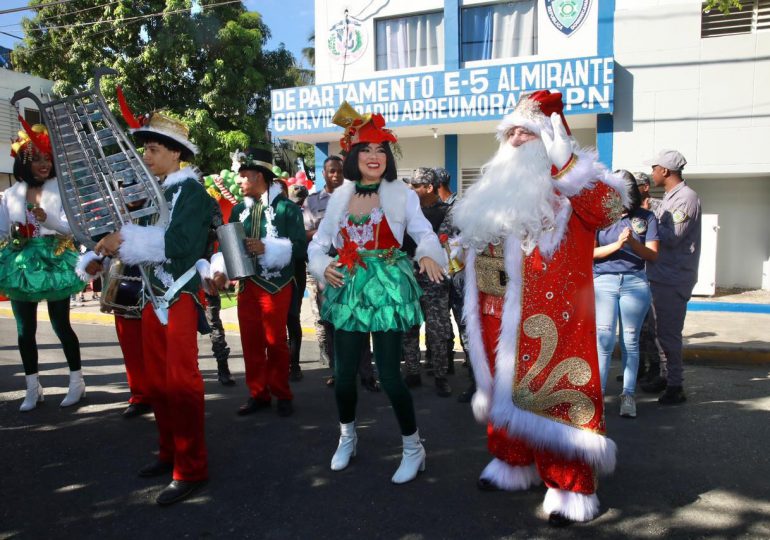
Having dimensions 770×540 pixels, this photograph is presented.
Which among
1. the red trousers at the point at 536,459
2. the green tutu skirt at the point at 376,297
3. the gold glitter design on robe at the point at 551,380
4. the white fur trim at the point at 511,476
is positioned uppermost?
the green tutu skirt at the point at 376,297

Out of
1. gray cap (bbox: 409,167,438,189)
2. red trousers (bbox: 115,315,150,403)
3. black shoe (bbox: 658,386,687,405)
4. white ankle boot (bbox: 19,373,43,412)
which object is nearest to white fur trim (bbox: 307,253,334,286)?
red trousers (bbox: 115,315,150,403)

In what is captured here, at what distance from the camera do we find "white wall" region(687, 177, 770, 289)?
1037 centimetres

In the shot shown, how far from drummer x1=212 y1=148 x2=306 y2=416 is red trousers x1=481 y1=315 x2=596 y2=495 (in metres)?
1.87

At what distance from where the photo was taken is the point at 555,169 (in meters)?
2.86

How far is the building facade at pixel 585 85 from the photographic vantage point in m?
9.68

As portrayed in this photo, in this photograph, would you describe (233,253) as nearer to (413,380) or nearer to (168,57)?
(413,380)

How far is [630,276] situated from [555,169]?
1.88 m

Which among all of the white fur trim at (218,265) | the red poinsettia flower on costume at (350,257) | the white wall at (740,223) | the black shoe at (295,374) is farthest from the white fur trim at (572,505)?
the white wall at (740,223)

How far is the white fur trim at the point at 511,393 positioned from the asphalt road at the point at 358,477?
0.38 meters

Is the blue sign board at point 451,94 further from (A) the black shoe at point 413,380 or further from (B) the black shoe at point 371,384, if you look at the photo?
(B) the black shoe at point 371,384

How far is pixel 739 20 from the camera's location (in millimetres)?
9734

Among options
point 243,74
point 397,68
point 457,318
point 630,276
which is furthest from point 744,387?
point 243,74

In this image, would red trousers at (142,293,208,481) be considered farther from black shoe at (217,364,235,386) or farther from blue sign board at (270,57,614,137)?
blue sign board at (270,57,614,137)

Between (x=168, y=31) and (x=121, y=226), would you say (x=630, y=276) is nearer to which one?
(x=121, y=226)
